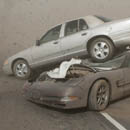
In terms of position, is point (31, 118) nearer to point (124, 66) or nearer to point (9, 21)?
point (124, 66)

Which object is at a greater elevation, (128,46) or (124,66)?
(128,46)

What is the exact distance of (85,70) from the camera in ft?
17.8

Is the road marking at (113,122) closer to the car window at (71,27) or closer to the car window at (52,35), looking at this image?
the car window at (71,27)

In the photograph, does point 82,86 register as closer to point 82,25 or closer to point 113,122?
point 113,122

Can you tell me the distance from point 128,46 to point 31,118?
3777mm

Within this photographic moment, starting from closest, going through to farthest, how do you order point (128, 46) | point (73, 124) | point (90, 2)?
point (73, 124), point (128, 46), point (90, 2)

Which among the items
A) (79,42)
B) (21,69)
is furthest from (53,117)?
(21,69)

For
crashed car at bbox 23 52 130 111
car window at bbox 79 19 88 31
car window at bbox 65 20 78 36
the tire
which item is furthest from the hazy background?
crashed car at bbox 23 52 130 111

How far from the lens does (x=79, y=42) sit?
24.7 feet

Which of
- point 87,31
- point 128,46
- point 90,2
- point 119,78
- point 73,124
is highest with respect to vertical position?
point 90,2

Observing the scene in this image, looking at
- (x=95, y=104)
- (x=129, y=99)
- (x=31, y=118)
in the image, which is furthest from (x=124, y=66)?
(x=31, y=118)

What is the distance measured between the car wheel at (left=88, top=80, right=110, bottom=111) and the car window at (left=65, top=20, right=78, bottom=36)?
3043mm

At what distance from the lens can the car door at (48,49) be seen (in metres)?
8.01

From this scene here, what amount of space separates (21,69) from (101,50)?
334 cm
